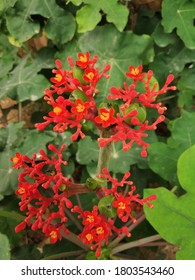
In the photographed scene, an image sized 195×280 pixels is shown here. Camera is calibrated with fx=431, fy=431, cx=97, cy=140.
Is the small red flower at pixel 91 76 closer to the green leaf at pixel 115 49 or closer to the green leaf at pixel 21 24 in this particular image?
the green leaf at pixel 115 49

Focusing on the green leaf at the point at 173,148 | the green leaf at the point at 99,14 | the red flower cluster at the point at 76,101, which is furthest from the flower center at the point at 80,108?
the green leaf at the point at 99,14

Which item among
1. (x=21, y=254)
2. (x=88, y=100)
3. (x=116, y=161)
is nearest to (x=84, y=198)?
(x=116, y=161)

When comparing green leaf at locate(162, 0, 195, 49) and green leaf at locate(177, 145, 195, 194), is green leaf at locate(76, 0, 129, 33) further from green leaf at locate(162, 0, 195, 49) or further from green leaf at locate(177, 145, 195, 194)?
green leaf at locate(177, 145, 195, 194)

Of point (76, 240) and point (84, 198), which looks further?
point (84, 198)

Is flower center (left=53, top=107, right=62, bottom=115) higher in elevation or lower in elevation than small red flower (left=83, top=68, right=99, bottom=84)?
lower

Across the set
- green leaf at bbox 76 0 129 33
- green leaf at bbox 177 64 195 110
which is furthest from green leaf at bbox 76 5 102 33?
green leaf at bbox 177 64 195 110

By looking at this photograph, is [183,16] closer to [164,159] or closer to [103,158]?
[164,159]

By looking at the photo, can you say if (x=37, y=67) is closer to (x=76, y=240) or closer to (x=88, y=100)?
(x=76, y=240)

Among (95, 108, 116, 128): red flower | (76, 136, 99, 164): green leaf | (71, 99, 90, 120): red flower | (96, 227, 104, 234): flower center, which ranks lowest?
(76, 136, 99, 164): green leaf
